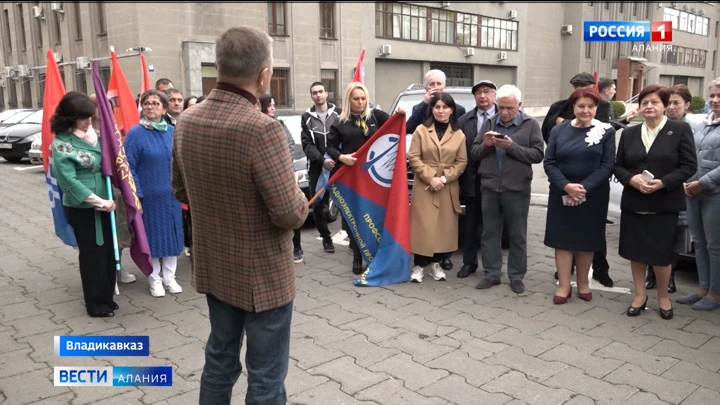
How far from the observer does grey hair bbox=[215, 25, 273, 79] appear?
247 cm

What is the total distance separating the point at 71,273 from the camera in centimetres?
646

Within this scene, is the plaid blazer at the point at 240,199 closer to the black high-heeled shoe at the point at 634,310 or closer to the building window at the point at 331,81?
the black high-heeled shoe at the point at 634,310

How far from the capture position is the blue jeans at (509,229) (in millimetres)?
5629

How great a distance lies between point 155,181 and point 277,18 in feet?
79.9

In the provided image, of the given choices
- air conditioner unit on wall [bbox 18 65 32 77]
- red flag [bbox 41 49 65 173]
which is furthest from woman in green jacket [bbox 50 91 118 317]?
air conditioner unit on wall [bbox 18 65 32 77]

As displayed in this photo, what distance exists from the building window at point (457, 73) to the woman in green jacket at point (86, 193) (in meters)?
33.6

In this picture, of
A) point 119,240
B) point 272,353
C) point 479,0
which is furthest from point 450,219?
point 479,0

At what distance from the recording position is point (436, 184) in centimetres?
589

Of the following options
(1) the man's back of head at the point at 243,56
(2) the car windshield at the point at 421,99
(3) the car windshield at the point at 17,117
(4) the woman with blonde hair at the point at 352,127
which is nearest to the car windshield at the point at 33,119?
(3) the car windshield at the point at 17,117

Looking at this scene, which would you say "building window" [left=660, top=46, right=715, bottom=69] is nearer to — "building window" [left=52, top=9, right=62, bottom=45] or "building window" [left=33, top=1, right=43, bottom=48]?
"building window" [left=52, top=9, right=62, bottom=45]

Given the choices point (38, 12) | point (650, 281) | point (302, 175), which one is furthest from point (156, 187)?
point (38, 12)

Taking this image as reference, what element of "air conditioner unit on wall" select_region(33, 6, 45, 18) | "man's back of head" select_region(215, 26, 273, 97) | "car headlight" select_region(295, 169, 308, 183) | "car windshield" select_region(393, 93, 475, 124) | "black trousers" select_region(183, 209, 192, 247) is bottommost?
"black trousers" select_region(183, 209, 192, 247)

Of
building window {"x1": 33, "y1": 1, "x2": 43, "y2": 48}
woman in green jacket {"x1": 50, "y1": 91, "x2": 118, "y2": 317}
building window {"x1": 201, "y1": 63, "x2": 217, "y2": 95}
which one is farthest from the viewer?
building window {"x1": 33, "y1": 1, "x2": 43, "y2": 48}

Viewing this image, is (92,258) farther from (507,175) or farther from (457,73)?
(457,73)
